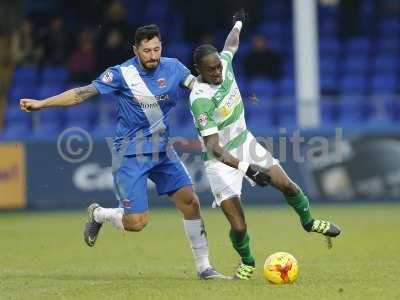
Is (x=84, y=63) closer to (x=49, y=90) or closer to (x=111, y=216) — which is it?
(x=49, y=90)

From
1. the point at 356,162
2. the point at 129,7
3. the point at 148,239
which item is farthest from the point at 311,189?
the point at 129,7

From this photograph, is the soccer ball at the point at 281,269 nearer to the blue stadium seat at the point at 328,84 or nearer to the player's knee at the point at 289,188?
the player's knee at the point at 289,188

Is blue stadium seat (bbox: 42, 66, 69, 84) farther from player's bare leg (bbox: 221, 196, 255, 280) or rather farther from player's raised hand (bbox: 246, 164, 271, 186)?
player's raised hand (bbox: 246, 164, 271, 186)

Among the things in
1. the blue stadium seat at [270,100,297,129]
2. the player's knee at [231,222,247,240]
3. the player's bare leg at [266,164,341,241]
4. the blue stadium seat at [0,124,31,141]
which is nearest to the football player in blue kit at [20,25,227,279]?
the player's knee at [231,222,247,240]

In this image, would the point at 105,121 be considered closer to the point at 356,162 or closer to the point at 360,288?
the point at 356,162

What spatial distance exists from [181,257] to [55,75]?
35.1ft

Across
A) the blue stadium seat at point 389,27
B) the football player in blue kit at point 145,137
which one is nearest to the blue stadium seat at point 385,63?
the blue stadium seat at point 389,27

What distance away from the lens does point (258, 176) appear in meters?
9.52

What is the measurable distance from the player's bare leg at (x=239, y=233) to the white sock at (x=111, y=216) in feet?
3.73

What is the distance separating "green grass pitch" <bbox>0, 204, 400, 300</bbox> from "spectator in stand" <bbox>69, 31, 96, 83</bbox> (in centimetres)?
364

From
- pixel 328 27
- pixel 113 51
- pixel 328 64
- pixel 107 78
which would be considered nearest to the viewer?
pixel 107 78

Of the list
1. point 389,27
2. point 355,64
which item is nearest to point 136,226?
point 355,64

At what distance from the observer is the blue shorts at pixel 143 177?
1075 centimetres

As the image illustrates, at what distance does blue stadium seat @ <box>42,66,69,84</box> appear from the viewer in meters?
22.8
